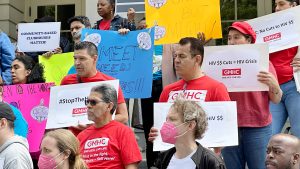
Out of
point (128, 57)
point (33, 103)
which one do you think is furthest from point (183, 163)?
point (128, 57)

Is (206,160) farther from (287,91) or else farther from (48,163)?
(287,91)

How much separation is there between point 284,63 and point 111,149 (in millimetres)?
2294

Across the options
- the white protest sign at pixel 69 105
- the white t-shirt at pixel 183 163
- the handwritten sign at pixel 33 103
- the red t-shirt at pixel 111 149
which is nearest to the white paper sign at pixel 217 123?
the red t-shirt at pixel 111 149

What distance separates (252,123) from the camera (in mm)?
5883

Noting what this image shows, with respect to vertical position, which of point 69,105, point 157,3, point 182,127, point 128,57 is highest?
point 157,3

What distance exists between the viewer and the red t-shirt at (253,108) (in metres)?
5.89

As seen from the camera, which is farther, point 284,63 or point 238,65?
point 284,63

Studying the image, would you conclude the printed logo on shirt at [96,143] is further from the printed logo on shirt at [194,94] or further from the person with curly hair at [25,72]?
the person with curly hair at [25,72]

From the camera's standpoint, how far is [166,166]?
4766 mm

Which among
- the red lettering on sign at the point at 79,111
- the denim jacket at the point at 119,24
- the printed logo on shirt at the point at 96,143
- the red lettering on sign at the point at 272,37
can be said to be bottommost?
the printed logo on shirt at the point at 96,143

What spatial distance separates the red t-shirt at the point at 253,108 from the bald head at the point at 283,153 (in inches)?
38.5

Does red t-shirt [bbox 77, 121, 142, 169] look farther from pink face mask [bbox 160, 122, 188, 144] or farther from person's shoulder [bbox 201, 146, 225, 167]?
person's shoulder [bbox 201, 146, 225, 167]

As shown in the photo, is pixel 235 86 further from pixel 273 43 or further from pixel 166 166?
pixel 166 166

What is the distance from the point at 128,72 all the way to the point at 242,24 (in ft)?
5.40
